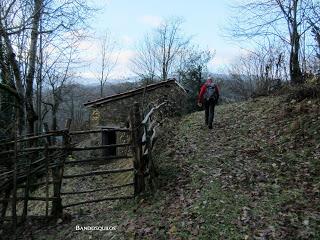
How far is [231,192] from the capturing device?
23.7 feet

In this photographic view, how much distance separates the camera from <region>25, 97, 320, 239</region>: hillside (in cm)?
607

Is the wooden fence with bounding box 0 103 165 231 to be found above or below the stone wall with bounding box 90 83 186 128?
below

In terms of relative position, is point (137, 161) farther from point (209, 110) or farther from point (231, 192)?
point (209, 110)

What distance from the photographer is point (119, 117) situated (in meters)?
18.0

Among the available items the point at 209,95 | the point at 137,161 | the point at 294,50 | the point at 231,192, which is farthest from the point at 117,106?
the point at 231,192

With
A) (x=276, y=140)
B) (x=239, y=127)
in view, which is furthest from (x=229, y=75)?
(x=276, y=140)

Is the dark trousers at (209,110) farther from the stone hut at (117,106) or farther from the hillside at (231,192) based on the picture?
the stone hut at (117,106)

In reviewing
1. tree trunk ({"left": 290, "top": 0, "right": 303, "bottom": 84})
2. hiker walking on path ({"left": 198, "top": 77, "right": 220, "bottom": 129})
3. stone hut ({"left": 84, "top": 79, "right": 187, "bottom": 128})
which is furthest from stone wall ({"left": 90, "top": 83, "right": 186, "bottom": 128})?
tree trunk ({"left": 290, "top": 0, "right": 303, "bottom": 84})

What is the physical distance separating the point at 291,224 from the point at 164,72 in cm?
4270

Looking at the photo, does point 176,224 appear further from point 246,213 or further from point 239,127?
point 239,127

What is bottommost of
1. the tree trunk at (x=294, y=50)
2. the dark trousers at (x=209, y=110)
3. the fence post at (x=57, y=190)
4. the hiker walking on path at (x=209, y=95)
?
the fence post at (x=57, y=190)

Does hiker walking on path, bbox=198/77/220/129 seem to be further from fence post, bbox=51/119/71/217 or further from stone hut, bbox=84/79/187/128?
fence post, bbox=51/119/71/217

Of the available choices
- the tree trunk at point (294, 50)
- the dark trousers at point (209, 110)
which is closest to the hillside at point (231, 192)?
the dark trousers at point (209, 110)

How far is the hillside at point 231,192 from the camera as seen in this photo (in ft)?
19.9
